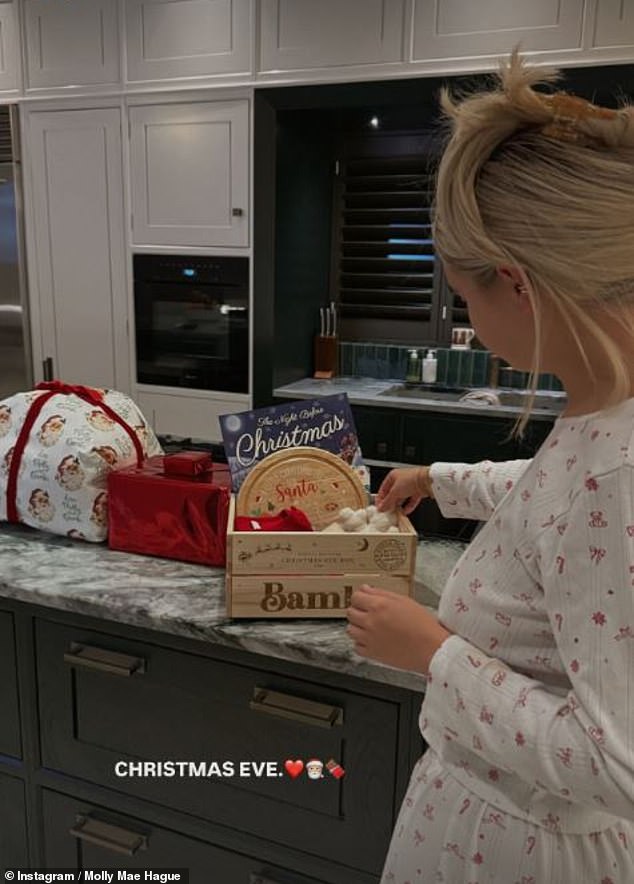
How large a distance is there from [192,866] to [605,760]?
963mm

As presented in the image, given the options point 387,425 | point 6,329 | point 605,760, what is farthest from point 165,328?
point 605,760

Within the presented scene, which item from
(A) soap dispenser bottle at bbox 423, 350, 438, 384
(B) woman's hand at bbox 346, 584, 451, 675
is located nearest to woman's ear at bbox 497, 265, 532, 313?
(B) woman's hand at bbox 346, 584, 451, 675

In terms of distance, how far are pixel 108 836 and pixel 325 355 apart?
8.92 ft

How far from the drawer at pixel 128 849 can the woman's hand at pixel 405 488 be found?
0.63 m

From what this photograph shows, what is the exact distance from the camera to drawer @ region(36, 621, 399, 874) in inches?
45.7

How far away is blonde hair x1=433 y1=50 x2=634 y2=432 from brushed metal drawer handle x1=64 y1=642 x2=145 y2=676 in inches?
34.0

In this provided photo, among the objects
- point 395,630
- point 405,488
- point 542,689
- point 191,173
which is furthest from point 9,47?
point 542,689

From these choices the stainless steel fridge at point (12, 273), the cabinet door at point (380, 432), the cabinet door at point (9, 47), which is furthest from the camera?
the stainless steel fridge at point (12, 273)

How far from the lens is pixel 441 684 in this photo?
76 centimetres

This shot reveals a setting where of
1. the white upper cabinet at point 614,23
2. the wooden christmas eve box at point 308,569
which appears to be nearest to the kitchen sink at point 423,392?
the white upper cabinet at point 614,23

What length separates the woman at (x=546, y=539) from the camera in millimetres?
636

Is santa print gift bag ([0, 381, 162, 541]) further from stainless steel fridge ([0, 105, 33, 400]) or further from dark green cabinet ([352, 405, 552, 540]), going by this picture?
stainless steel fridge ([0, 105, 33, 400])

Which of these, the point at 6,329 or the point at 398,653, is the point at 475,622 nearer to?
the point at 398,653

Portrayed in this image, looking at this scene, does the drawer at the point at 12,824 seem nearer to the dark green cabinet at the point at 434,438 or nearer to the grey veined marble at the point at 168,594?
the grey veined marble at the point at 168,594
